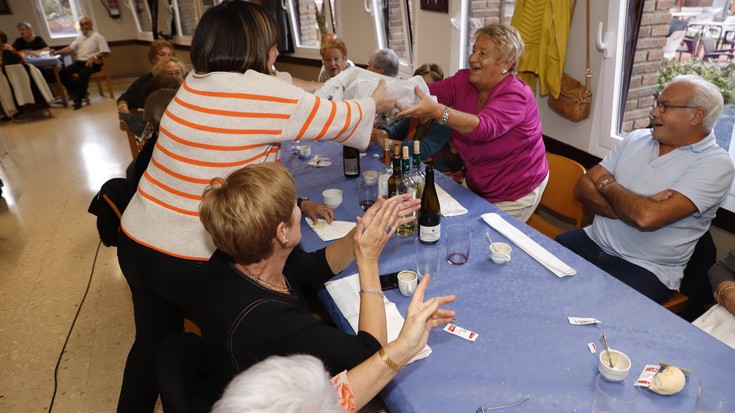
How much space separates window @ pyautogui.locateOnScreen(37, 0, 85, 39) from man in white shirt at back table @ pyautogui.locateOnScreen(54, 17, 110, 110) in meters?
2.02

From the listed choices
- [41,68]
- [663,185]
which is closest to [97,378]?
[663,185]

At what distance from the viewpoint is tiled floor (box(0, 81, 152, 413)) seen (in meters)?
2.39

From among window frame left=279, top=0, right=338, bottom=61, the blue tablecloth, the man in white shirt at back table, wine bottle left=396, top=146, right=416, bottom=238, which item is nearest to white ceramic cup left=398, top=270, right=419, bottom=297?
the blue tablecloth

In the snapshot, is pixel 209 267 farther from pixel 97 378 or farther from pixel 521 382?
pixel 97 378

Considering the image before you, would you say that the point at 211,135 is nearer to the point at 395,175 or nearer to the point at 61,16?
the point at 395,175

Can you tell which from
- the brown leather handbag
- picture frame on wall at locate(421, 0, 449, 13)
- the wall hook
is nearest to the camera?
the wall hook

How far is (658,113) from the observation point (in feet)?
6.70

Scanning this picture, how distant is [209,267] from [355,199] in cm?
106

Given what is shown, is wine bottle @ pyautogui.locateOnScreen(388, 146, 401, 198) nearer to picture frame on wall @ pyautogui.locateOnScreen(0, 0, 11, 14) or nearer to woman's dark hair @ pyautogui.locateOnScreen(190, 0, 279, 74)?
woman's dark hair @ pyautogui.locateOnScreen(190, 0, 279, 74)

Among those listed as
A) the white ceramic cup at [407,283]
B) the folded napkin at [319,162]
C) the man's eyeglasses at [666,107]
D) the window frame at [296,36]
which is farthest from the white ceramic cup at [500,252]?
the window frame at [296,36]

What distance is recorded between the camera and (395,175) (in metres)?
2.17

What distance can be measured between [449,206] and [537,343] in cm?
94

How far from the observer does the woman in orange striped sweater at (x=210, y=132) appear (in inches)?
59.1

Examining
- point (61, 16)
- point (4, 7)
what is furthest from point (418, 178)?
point (61, 16)
